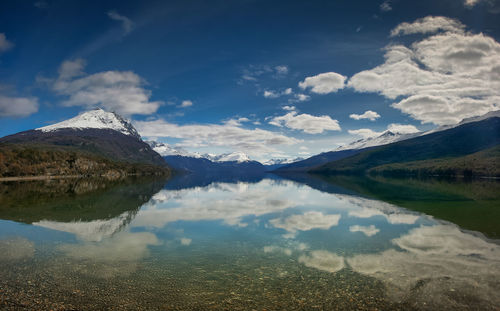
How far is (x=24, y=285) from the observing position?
63.9 feet

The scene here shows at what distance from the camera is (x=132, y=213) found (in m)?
54.6

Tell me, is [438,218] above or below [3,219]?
below

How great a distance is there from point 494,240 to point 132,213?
5861 centimetres

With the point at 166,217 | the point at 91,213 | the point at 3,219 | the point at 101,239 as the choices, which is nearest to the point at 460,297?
the point at 101,239

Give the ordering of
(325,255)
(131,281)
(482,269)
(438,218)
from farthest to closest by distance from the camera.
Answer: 1. (438,218)
2. (325,255)
3. (482,269)
4. (131,281)

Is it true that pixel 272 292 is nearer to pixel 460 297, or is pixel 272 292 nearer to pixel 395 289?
pixel 395 289

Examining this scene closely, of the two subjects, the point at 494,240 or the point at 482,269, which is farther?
the point at 494,240

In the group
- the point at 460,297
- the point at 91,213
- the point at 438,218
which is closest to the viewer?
the point at 460,297

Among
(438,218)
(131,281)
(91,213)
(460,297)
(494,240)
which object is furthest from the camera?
(91,213)

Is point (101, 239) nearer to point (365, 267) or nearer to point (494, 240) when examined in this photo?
point (365, 267)

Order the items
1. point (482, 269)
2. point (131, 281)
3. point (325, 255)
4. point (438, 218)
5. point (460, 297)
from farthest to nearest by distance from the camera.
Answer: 1. point (438, 218)
2. point (325, 255)
3. point (482, 269)
4. point (131, 281)
5. point (460, 297)

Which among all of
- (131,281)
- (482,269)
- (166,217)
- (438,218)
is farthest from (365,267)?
(166,217)

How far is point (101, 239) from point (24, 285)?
46.9 feet

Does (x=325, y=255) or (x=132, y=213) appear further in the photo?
(x=132, y=213)
